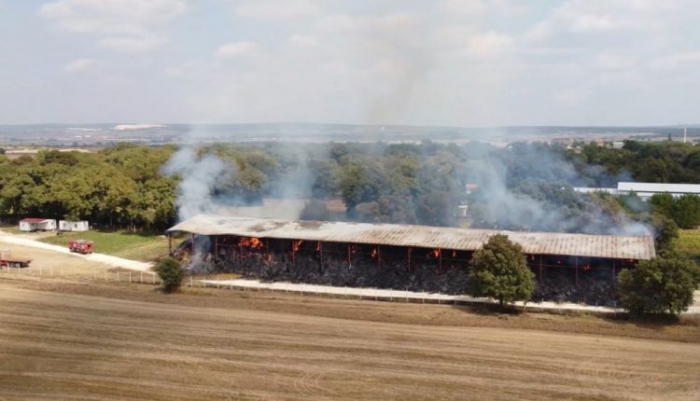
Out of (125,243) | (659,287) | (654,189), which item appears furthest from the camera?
(654,189)

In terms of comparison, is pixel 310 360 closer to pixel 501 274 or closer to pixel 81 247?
pixel 501 274

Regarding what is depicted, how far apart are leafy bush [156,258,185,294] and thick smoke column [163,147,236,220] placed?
636 inches

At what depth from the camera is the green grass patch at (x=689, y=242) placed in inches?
1842

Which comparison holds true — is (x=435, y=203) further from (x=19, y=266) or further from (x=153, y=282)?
(x=19, y=266)

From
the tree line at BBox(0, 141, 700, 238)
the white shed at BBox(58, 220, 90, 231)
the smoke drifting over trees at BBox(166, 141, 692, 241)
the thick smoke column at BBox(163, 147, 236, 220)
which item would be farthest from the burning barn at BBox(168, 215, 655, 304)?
the white shed at BBox(58, 220, 90, 231)

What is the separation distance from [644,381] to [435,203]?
33807mm

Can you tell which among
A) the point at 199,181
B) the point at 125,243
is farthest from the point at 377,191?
the point at 125,243

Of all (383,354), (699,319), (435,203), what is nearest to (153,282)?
(383,354)

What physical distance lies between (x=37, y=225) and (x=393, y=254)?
40088 millimetres

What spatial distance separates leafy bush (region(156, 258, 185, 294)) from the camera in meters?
36.8

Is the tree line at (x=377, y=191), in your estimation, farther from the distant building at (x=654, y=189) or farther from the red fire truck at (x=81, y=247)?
the red fire truck at (x=81, y=247)

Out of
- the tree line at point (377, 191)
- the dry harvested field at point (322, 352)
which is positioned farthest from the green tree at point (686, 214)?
the dry harvested field at point (322, 352)

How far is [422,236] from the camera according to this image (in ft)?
127

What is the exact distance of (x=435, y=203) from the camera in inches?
2221
